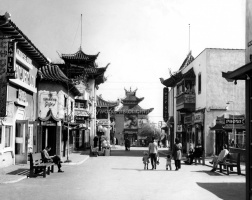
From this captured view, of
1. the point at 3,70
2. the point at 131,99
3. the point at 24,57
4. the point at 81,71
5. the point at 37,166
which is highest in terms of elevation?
the point at 81,71

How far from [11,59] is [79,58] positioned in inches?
1467

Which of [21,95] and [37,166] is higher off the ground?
[21,95]

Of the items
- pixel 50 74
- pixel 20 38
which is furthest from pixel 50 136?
pixel 20 38

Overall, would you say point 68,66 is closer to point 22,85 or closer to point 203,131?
point 203,131

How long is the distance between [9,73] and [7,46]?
1205 millimetres

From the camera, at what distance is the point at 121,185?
48.1ft

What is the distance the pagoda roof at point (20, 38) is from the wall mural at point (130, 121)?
6138 cm

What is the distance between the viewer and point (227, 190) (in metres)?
13.8

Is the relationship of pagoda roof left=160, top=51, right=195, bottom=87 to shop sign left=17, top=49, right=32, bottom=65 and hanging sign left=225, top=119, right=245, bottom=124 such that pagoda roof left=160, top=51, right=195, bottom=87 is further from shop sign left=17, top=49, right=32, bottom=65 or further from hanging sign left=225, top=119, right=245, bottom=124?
shop sign left=17, top=49, right=32, bottom=65

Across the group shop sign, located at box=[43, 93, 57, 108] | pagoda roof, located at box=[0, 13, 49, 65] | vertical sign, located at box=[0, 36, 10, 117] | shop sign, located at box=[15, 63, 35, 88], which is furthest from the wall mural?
vertical sign, located at box=[0, 36, 10, 117]

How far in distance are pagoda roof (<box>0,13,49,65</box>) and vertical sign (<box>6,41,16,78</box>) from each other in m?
1.21

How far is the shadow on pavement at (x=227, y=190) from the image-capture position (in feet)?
40.6

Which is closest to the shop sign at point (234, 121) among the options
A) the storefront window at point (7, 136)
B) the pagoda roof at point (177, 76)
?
the storefront window at point (7, 136)

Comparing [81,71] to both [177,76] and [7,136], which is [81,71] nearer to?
[177,76]
